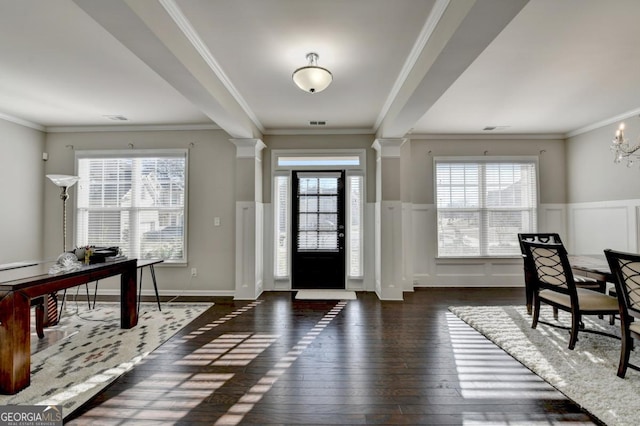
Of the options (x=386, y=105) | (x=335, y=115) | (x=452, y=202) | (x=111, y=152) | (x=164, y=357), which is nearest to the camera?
(x=164, y=357)

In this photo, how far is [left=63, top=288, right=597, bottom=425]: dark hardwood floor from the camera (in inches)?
77.8

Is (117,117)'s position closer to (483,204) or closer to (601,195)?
(483,204)

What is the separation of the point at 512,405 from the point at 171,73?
11.7 ft

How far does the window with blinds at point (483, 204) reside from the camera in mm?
5625

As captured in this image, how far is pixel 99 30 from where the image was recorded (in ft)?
8.31

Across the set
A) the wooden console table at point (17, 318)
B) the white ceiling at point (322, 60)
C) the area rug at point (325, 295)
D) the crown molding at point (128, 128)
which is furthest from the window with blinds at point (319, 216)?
the wooden console table at point (17, 318)

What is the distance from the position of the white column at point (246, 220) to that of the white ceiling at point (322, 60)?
361mm

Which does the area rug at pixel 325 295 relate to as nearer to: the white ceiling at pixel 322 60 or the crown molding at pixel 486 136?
the white ceiling at pixel 322 60

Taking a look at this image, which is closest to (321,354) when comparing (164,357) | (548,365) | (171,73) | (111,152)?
(164,357)

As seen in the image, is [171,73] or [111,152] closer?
[171,73]

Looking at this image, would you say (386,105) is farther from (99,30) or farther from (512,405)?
(512,405)

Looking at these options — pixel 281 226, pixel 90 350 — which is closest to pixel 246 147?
pixel 281 226

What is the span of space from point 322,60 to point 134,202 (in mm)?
3898

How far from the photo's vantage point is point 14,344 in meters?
2.22
